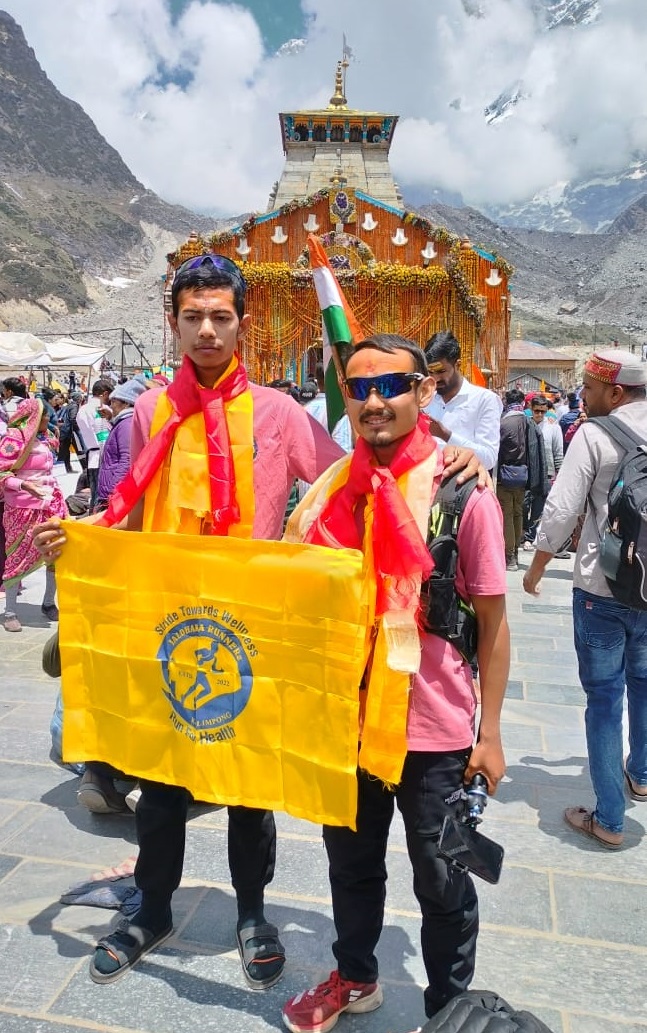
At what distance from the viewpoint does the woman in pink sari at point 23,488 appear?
19.3 feet

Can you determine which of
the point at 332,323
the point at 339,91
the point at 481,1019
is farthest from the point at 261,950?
the point at 339,91

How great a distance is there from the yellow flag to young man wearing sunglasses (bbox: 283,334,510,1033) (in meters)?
0.09

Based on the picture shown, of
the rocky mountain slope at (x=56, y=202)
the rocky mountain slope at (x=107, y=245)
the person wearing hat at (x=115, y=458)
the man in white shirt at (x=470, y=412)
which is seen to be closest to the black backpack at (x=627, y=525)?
the man in white shirt at (x=470, y=412)

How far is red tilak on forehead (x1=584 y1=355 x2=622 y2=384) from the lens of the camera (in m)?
3.05

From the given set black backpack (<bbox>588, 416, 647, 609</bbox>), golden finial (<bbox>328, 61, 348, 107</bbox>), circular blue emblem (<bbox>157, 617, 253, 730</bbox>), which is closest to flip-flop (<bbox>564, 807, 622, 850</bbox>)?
black backpack (<bbox>588, 416, 647, 609</bbox>)

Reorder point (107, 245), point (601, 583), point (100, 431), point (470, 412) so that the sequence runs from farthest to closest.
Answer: point (107, 245)
point (100, 431)
point (470, 412)
point (601, 583)

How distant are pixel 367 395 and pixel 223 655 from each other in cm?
79

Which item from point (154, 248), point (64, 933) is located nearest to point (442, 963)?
point (64, 933)

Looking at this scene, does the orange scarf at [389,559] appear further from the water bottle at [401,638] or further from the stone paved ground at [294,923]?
the stone paved ground at [294,923]

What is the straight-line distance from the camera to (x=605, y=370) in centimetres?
308

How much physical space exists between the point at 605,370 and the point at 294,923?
2320 millimetres

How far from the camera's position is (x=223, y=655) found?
82.2 inches

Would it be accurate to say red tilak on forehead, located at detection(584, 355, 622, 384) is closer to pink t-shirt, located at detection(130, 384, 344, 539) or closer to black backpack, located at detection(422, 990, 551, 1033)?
pink t-shirt, located at detection(130, 384, 344, 539)

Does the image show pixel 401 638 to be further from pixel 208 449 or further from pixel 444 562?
pixel 208 449
